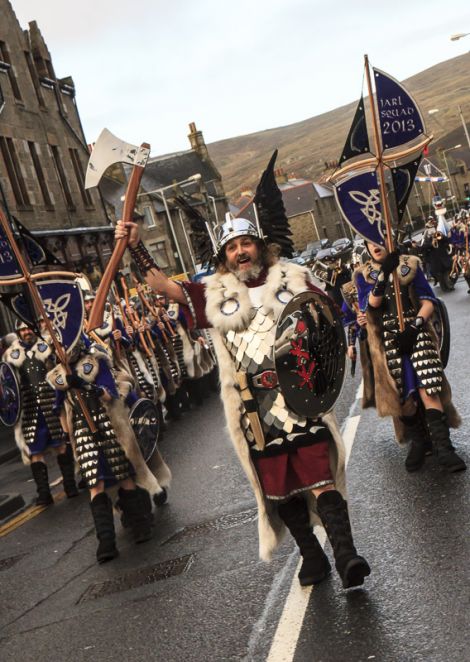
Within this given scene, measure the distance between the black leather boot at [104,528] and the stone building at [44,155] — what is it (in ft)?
71.0

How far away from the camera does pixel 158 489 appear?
27.9 ft

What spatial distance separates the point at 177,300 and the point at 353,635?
2118 millimetres

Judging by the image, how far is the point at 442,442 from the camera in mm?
7320

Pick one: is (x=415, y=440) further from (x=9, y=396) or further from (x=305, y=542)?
(x=9, y=396)

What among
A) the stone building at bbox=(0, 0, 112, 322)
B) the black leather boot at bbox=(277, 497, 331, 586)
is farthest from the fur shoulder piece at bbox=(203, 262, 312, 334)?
the stone building at bbox=(0, 0, 112, 322)

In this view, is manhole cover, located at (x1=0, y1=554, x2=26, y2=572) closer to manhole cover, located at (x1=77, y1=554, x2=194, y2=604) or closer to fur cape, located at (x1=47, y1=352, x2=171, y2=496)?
fur cape, located at (x1=47, y1=352, x2=171, y2=496)

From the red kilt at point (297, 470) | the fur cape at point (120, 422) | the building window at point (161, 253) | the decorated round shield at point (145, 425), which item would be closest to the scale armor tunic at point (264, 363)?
the red kilt at point (297, 470)

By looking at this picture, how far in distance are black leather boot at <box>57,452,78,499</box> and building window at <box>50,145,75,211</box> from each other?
80.3ft

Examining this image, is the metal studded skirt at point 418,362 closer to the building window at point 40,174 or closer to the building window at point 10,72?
the building window at point 40,174

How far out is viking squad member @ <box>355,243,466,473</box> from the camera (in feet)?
24.9

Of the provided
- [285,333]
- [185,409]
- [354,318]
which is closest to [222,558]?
[285,333]

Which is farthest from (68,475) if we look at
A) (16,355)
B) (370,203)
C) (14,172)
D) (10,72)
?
(10,72)

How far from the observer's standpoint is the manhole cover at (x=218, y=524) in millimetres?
7547

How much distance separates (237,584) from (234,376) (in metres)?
1.22
